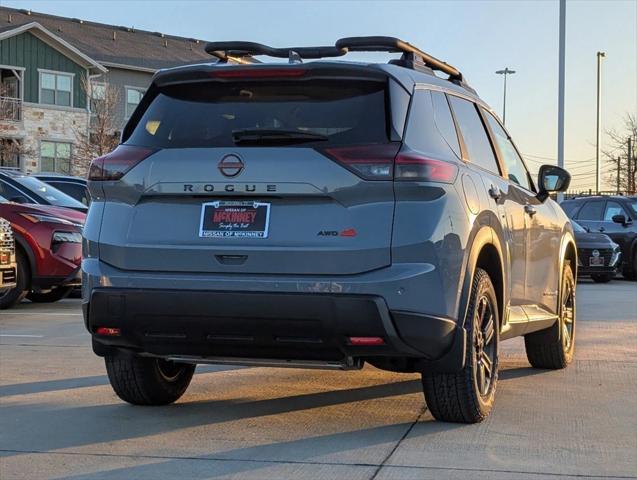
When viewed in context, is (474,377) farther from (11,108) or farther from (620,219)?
(11,108)

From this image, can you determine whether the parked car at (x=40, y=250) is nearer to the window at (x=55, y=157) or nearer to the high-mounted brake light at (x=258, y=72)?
the high-mounted brake light at (x=258, y=72)

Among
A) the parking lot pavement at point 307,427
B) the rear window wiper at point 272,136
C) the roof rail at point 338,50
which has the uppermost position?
the roof rail at point 338,50

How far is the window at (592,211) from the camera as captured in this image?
20203 millimetres

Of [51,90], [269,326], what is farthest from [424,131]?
[51,90]

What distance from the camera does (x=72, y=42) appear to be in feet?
155

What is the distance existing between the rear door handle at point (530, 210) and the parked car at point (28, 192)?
25.8ft

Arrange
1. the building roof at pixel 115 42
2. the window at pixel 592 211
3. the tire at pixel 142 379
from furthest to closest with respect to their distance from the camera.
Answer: the building roof at pixel 115 42 < the window at pixel 592 211 < the tire at pixel 142 379

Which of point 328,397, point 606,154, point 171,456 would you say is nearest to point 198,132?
point 171,456

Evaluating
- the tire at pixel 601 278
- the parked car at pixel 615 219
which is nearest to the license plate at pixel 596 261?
the tire at pixel 601 278

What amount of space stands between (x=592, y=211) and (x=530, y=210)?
48.1 feet

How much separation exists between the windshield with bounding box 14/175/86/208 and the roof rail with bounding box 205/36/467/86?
7885 mm

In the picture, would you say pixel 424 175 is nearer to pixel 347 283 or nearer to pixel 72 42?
pixel 347 283

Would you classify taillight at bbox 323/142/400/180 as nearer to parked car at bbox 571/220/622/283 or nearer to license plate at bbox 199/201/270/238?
license plate at bbox 199/201/270/238

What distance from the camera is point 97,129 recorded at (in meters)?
43.5
